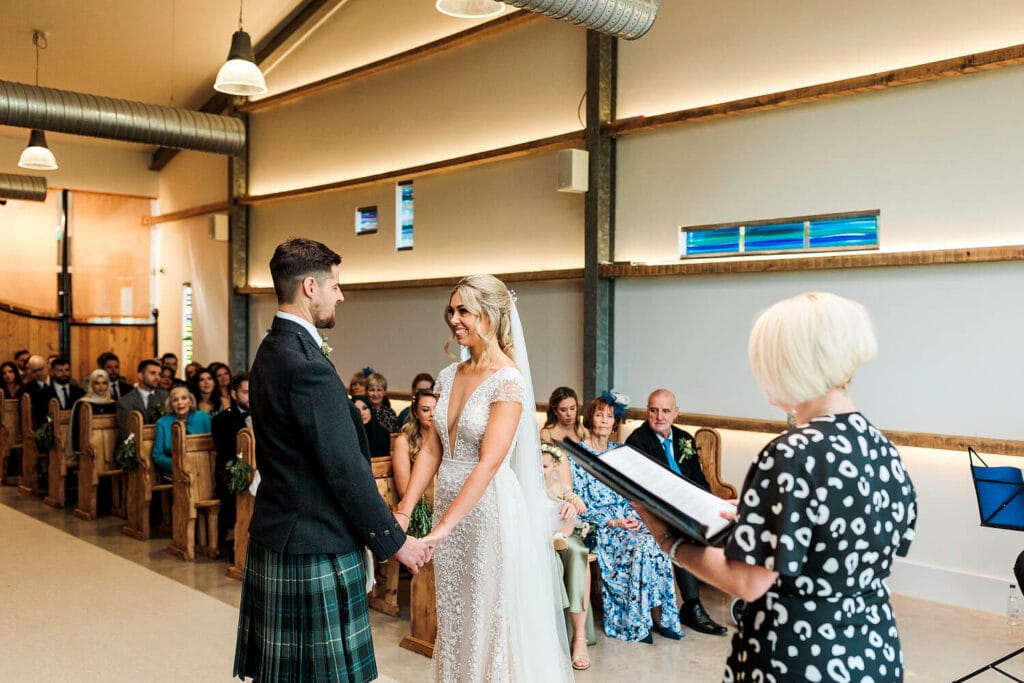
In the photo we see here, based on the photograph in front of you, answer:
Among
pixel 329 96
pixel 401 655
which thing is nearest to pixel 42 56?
pixel 329 96

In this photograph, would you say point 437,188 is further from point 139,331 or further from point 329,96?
point 139,331

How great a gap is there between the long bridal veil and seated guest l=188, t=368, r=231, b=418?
5.00 metres

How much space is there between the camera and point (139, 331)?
14.2m

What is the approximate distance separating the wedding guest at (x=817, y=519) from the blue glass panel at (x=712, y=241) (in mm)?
5107

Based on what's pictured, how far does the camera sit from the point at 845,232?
6.11 m

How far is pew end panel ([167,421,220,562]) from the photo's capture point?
6625 millimetres

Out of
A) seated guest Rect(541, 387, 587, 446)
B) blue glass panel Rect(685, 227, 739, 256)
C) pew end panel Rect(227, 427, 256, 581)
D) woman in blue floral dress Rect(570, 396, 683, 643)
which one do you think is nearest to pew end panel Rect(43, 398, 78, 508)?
pew end panel Rect(227, 427, 256, 581)

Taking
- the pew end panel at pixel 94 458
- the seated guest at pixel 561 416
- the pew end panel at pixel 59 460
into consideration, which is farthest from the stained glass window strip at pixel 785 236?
the pew end panel at pixel 59 460

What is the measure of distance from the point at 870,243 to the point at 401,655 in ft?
12.6

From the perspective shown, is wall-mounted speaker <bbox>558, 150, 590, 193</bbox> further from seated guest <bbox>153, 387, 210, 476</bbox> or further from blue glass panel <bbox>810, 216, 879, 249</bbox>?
seated guest <bbox>153, 387, 210, 476</bbox>

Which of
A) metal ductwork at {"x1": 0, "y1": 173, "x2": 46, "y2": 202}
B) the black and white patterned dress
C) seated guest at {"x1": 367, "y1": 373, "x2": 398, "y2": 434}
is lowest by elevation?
seated guest at {"x1": 367, "y1": 373, "x2": 398, "y2": 434}

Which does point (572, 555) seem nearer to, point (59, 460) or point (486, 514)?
point (486, 514)

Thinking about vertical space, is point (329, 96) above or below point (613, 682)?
above

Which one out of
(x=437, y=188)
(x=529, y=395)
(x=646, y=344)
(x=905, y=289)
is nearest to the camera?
(x=529, y=395)
